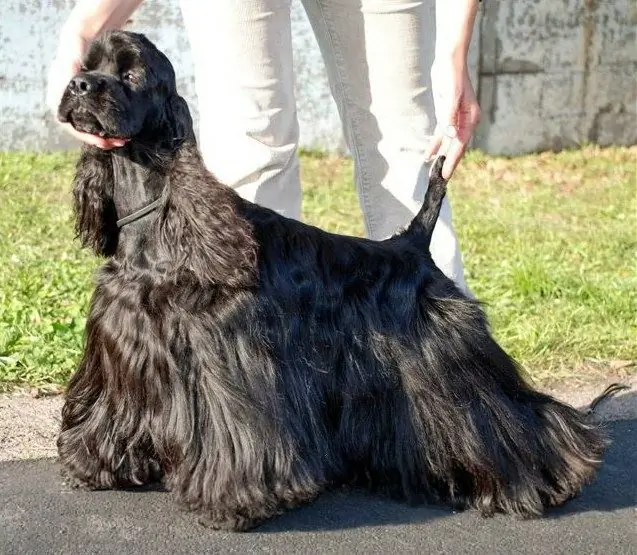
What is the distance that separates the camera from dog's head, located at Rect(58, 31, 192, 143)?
2.55 meters

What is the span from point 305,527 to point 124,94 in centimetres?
129

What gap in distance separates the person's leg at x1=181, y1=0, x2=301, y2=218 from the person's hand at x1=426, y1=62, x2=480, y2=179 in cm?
52

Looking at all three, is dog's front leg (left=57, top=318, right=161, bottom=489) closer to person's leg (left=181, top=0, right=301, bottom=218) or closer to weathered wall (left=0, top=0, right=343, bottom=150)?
person's leg (left=181, top=0, right=301, bottom=218)

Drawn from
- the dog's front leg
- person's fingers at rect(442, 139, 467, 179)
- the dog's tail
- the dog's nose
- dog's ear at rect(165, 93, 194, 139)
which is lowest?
the dog's front leg

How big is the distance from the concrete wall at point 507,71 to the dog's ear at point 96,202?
16.1ft

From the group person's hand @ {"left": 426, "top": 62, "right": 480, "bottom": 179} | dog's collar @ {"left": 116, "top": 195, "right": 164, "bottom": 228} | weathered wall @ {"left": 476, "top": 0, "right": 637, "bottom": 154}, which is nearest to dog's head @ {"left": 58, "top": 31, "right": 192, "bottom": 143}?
dog's collar @ {"left": 116, "top": 195, "right": 164, "bottom": 228}

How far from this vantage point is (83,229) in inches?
115

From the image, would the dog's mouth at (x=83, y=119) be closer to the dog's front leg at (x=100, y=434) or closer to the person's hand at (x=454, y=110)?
the dog's front leg at (x=100, y=434)

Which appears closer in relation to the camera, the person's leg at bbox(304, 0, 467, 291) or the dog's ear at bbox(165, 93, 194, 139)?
the dog's ear at bbox(165, 93, 194, 139)

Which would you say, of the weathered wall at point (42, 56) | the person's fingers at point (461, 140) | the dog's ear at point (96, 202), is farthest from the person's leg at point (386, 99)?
the weathered wall at point (42, 56)

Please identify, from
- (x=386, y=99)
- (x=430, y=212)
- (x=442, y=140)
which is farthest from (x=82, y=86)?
(x=386, y=99)

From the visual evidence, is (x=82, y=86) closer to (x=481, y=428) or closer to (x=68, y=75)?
(x=68, y=75)

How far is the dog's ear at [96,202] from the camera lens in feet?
9.29

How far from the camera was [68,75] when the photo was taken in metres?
2.84
